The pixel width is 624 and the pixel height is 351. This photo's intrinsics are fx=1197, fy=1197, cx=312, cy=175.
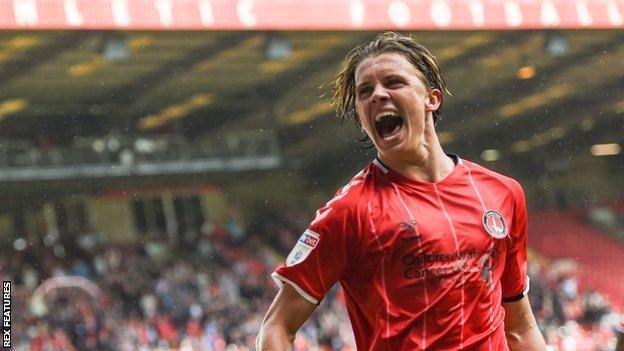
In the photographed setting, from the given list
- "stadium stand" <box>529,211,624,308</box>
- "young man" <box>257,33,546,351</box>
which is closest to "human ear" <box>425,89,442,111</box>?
"young man" <box>257,33,546,351</box>

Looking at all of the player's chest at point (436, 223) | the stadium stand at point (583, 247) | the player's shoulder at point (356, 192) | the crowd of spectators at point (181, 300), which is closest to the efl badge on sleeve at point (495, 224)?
the player's chest at point (436, 223)

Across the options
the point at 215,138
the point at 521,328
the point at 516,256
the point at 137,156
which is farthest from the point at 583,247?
the point at 516,256

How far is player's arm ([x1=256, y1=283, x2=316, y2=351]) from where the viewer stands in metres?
2.46

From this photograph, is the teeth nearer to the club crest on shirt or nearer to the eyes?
the eyes

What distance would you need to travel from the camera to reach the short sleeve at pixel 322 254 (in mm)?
2420

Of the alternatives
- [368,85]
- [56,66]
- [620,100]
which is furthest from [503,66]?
[368,85]

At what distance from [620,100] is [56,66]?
22.8 ft

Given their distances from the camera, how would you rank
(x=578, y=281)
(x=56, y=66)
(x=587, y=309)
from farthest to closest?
1. (x=578, y=281)
2. (x=587, y=309)
3. (x=56, y=66)

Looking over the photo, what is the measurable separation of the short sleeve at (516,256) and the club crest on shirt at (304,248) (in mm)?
458

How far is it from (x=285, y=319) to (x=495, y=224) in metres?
0.49

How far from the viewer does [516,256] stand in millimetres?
2682

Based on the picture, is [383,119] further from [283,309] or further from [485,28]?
[485,28]

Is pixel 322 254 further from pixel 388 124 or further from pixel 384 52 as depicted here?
pixel 384 52

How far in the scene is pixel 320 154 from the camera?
1353 cm
